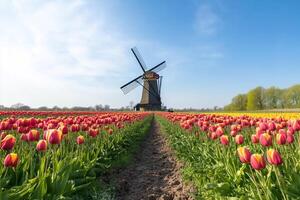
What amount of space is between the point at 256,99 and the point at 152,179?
98.4 m

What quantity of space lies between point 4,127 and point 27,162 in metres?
2.09

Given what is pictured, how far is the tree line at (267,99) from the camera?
9994 centimetres

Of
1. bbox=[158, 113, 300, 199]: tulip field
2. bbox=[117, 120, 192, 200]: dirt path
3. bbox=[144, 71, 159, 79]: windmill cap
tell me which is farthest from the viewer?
bbox=[144, 71, 159, 79]: windmill cap

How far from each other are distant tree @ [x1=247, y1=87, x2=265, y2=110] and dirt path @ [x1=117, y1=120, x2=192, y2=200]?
9264cm

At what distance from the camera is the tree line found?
99.9 metres

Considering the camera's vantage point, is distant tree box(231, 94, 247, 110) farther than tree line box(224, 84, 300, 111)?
Yes

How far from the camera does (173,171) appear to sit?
9.37 metres

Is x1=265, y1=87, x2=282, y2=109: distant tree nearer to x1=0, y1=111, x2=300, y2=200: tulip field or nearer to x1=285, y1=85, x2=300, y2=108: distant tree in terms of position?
x1=285, y1=85, x2=300, y2=108: distant tree

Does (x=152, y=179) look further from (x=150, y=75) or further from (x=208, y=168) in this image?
(x=150, y=75)

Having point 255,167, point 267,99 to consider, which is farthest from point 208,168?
point 267,99

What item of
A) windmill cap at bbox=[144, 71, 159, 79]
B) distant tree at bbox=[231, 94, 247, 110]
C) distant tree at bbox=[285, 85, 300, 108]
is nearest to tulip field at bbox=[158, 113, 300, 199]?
windmill cap at bbox=[144, 71, 159, 79]

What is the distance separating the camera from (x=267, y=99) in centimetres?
10481

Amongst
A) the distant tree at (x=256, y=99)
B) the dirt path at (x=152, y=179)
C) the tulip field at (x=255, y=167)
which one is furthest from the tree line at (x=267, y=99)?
the tulip field at (x=255, y=167)

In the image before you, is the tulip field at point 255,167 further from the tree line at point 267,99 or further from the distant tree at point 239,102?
the distant tree at point 239,102
